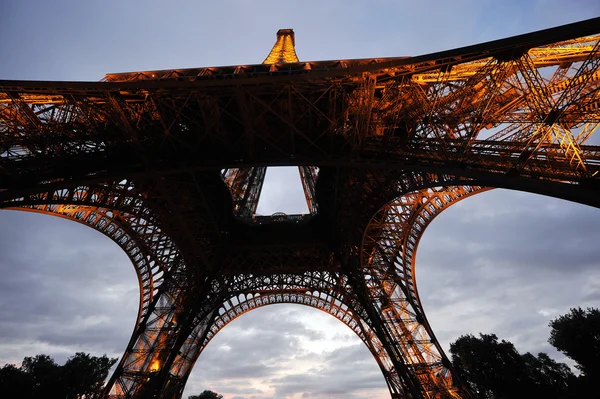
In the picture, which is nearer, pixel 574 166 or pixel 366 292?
pixel 574 166

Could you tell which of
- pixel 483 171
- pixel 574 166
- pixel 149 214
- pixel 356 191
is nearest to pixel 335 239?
pixel 356 191

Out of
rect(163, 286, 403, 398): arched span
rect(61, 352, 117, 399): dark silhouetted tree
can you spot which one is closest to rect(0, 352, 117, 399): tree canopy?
rect(61, 352, 117, 399): dark silhouetted tree

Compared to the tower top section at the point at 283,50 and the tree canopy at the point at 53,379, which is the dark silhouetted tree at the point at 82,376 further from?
the tower top section at the point at 283,50

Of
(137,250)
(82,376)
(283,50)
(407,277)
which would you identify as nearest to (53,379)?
(82,376)

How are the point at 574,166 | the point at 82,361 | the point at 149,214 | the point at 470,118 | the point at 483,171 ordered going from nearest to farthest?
1. the point at 574,166
2. the point at 483,171
3. the point at 470,118
4. the point at 149,214
5. the point at 82,361

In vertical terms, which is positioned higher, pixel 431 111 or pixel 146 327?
pixel 146 327

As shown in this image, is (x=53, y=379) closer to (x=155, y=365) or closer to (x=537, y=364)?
(x=155, y=365)

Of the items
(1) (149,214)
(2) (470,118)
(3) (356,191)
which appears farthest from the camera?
(1) (149,214)

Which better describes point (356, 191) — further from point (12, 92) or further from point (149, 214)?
point (12, 92)
